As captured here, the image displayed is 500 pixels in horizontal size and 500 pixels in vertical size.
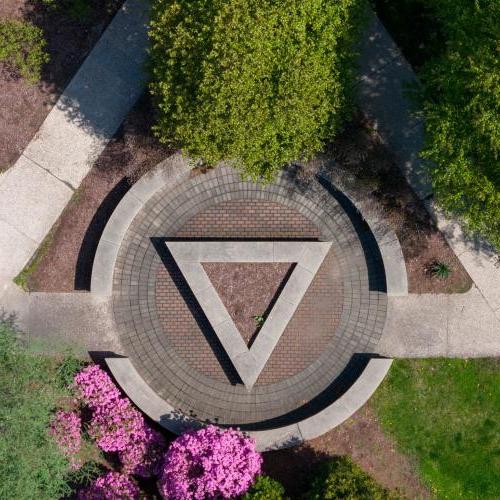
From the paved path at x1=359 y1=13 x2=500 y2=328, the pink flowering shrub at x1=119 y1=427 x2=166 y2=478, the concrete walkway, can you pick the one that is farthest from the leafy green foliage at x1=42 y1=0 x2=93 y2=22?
the pink flowering shrub at x1=119 y1=427 x2=166 y2=478

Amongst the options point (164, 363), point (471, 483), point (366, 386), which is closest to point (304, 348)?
point (366, 386)

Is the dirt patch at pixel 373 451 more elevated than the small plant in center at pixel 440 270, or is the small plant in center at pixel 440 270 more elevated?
the small plant in center at pixel 440 270

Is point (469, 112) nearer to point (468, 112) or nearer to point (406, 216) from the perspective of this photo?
point (468, 112)

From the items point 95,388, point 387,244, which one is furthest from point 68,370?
point 387,244

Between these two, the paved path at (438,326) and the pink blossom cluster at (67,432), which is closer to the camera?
the pink blossom cluster at (67,432)

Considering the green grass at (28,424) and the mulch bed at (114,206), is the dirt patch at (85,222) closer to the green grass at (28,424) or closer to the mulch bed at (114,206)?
the mulch bed at (114,206)

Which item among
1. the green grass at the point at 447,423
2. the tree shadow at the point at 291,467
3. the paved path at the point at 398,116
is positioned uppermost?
the paved path at the point at 398,116

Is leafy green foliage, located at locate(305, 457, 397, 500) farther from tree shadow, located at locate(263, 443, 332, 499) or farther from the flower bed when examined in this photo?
the flower bed

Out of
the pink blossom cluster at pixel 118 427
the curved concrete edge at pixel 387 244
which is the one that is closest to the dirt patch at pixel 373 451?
the curved concrete edge at pixel 387 244

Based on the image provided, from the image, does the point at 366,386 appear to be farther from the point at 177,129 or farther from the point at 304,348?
the point at 177,129
